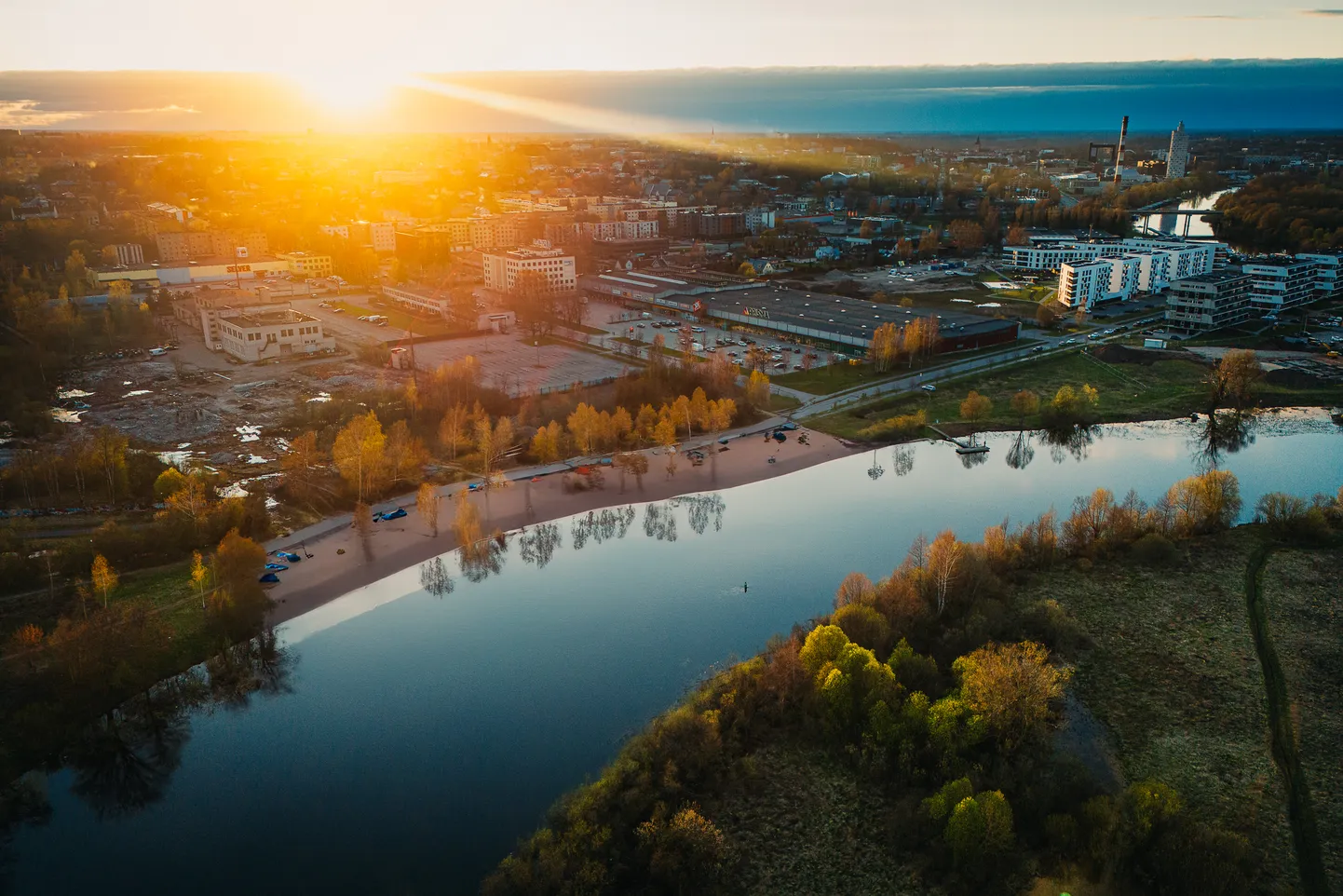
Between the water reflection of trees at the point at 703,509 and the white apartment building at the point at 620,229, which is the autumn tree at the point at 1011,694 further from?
the white apartment building at the point at 620,229

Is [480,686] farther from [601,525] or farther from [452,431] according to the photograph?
[452,431]

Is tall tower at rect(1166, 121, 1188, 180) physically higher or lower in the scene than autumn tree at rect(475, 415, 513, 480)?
higher

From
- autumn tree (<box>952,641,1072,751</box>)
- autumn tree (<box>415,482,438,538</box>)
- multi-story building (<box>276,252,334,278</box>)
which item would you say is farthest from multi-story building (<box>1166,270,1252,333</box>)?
multi-story building (<box>276,252,334,278</box>)

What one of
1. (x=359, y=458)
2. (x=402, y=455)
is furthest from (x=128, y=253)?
(x=359, y=458)

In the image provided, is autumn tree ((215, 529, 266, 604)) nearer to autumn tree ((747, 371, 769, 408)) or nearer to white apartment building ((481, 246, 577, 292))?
autumn tree ((747, 371, 769, 408))

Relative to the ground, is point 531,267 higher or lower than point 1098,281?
higher

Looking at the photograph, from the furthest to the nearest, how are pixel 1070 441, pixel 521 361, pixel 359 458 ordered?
pixel 521 361
pixel 1070 441
pixel 359 458
